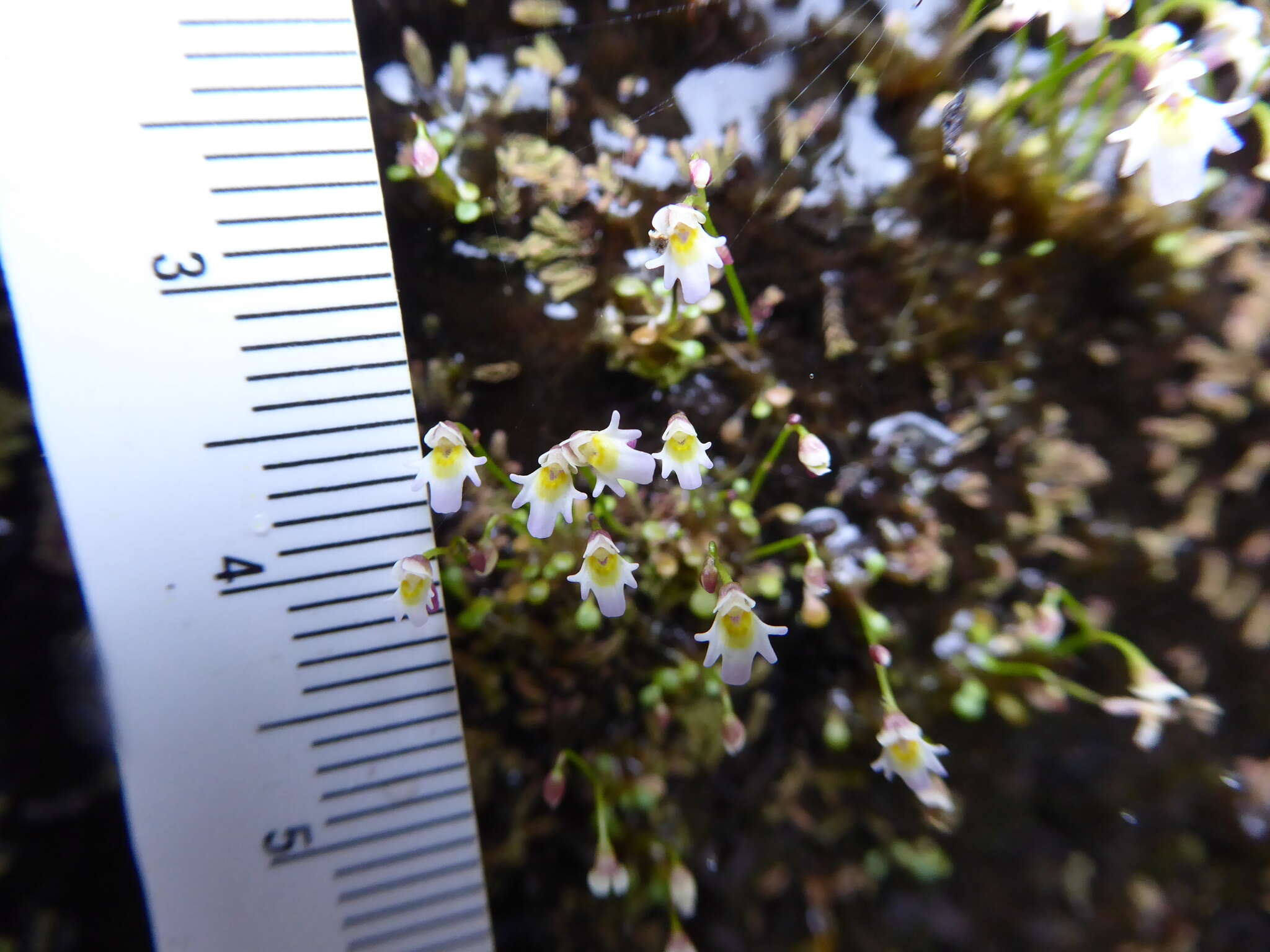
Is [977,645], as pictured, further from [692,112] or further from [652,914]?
[692,112]

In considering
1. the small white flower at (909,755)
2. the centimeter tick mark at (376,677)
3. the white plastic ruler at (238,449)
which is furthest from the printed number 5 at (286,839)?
the small white flower at (909,755)

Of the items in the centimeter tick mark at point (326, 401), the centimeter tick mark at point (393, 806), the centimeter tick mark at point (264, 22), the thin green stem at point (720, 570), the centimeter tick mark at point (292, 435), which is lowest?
the centimeter tick mark at point (393, 806)

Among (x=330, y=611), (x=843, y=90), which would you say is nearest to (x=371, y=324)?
(x=330, y=611)

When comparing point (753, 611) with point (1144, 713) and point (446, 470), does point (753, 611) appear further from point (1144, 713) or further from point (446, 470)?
point (1144, 713)

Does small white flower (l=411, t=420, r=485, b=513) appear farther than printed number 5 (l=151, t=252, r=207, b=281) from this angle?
No

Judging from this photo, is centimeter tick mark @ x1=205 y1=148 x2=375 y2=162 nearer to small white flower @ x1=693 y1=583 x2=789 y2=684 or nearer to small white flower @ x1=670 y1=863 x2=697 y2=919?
small white flower @ x1=693 y1=583 x2=789 y2=684

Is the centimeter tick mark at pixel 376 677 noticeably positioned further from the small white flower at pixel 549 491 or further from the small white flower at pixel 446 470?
the small white flower at pixel 549 491

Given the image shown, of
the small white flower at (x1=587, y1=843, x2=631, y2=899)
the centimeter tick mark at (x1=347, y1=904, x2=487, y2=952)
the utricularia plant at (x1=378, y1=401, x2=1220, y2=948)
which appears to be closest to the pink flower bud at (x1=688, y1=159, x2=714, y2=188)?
the utricularia plant at (x1=378, y1=401, x2=1220, y2=948)
